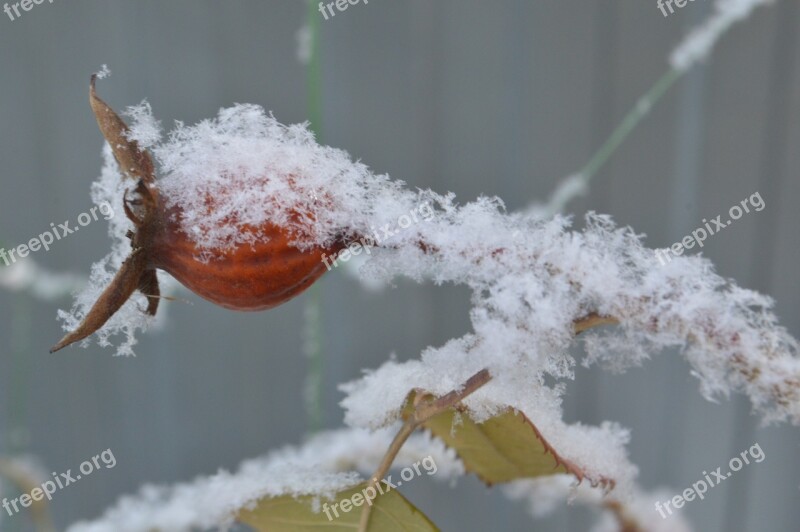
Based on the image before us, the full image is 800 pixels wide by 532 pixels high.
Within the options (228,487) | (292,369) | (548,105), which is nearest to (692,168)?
(548,105)

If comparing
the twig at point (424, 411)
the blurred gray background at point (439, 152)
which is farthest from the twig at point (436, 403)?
the blurred gray background at point (439, 152)

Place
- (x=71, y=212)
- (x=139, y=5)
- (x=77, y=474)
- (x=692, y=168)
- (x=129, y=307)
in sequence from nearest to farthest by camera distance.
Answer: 1. (x=129, y=307)
2. (x=692, y=168)
3. (x=139, y=5)
4. (x=71, y=212)
5. (x=77, y=474)

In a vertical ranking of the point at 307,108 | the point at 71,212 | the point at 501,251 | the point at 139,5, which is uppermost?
the point at 139,5

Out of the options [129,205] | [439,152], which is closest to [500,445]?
[129,205]

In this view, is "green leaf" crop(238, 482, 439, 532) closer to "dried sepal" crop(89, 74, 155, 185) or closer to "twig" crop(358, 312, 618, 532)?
"twig" crop(358, 312, 618, 532)

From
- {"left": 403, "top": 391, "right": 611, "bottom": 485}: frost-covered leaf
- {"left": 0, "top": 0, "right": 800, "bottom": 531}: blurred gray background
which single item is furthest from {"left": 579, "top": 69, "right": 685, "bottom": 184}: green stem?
{"left": 403, "top": 391, "right": 611, "bottom": 485}: frost-covered leaf

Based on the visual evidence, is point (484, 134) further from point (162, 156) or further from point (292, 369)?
point (162, 156)
